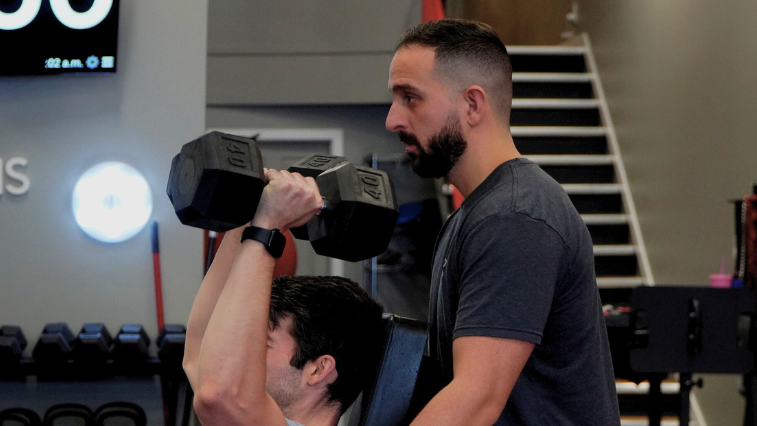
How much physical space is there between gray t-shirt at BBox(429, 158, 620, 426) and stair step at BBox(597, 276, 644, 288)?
10.9ft

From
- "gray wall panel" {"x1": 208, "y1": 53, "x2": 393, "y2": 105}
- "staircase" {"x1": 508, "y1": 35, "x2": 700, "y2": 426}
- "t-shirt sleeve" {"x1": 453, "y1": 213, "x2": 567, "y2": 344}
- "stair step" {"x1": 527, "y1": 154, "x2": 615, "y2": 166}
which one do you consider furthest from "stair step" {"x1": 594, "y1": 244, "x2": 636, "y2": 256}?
"t-shirt sleeve" {"x1": 453, "y1": 213, "x2": 567, "y2": 344}

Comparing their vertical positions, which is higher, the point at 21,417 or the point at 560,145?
the point at 560,145

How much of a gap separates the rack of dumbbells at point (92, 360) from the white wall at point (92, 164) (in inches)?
8.9

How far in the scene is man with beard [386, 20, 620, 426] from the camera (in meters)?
1.10

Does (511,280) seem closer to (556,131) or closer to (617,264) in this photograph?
(617,264)

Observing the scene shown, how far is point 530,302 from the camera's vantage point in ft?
3.65

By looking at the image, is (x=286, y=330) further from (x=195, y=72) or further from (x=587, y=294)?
(x=195, y=72)

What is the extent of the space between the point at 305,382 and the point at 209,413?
315mm

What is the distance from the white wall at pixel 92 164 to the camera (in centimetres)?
388

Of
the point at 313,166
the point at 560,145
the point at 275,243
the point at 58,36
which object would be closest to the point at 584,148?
the point at 560,145

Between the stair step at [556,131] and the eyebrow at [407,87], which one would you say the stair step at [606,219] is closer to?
the stair step at [556,131]

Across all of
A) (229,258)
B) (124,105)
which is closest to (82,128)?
(124,105)

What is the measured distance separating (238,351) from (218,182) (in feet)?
0.78

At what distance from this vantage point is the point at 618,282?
4500 millimetres
